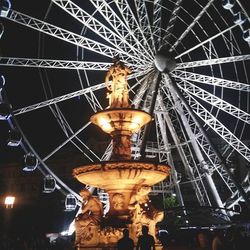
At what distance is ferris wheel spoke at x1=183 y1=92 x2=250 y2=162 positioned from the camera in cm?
1939

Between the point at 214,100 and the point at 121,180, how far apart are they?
32.2ft

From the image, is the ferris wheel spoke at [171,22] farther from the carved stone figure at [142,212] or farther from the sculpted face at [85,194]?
the sculpted face at [85,194]

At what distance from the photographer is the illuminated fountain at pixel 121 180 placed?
36.5 feet

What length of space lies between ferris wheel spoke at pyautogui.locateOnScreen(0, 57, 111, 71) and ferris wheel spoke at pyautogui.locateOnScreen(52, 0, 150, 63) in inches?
55.9

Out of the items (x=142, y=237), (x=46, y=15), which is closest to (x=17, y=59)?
(x=46, y=15)

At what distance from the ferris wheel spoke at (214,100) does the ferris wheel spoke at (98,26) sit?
114 inches

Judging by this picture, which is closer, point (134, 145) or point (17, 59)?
point (17, 59)

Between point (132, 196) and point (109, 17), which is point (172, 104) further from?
point (132, 196)

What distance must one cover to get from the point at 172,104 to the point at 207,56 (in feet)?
10.5

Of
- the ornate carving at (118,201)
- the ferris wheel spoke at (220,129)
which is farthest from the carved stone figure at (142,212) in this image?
→ the ferris wheel spoke at (220,129)

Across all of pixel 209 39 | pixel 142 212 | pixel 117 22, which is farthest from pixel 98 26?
pixel 142 212

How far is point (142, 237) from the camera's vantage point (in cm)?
712

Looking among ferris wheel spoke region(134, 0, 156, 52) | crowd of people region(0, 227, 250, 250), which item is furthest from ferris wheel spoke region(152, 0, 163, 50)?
crowd of people region(0, 227, 250, 250)

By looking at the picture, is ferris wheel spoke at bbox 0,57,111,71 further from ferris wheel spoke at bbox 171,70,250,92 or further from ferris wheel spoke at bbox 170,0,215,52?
ferris wheel spoke at bbox 171,70,250,92
